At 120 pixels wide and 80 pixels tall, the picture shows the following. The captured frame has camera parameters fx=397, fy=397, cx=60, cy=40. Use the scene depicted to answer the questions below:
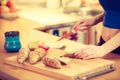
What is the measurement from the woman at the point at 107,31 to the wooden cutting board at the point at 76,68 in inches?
1.5

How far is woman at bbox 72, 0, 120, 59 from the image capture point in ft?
6.20

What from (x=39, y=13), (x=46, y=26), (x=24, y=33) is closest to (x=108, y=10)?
(x=24, y=33)

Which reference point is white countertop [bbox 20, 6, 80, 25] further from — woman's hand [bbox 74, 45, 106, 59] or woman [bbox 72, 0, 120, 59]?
woman's hand [bbox 74, 45, 106, 59]

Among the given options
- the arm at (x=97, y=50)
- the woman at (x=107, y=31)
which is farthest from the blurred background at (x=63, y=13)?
the arm at (x=97, y=50)

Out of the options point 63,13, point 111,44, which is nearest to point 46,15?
point 63,13

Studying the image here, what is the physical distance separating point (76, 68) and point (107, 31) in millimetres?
447

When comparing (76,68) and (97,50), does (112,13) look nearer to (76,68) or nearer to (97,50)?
(97,50)

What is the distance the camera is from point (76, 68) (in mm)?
1769

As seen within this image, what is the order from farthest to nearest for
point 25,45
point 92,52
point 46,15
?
point 46,15
point 25,45
point 92,52

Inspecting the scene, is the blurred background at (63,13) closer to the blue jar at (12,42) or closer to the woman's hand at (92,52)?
the blue jar at (12,42)

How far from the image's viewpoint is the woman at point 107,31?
189cm

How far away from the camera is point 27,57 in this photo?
1908 mm

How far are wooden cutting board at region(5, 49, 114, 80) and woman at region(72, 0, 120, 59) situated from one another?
39mm

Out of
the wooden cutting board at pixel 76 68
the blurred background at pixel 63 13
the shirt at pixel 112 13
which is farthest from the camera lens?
the blurred background at pixel 63 13
